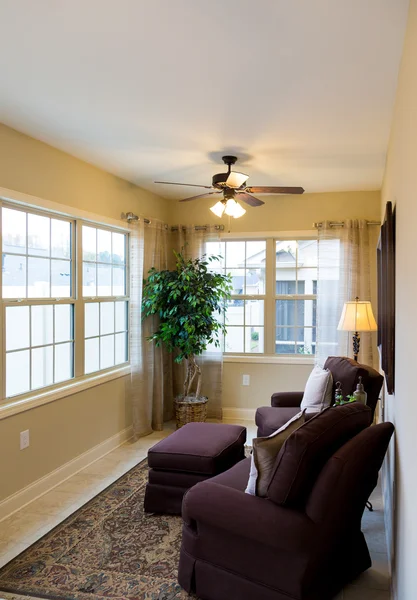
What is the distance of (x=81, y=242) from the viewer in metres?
4.12

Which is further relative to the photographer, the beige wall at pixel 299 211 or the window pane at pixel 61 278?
the beige wall at pixel 299 211

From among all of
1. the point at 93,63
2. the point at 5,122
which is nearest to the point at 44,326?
the point at 5,122

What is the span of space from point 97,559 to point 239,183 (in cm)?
275

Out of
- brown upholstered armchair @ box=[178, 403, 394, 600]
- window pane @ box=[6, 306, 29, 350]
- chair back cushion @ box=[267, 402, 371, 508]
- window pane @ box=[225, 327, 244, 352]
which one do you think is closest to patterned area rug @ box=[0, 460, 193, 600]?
brown upholstered armchair @ box=[178, 403, 394, 600]

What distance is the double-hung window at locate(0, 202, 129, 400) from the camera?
3.41 m

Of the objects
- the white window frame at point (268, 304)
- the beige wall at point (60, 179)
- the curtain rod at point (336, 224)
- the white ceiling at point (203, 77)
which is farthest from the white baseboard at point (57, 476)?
the curtain rod at point (336, 224)

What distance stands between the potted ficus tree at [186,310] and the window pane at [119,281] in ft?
0.75

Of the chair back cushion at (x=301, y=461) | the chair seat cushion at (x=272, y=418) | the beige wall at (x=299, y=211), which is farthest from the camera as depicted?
the beige wall at (x=299, y=211)

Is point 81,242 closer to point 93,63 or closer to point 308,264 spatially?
point 93,63

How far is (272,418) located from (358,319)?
1.17 metres

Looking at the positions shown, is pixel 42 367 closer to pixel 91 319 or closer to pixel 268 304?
pixel 91 319

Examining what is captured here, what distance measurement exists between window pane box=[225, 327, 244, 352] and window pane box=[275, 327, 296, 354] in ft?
1.39

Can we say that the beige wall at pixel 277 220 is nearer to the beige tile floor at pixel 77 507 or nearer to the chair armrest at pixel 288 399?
the chair armrest at pixel 288 399

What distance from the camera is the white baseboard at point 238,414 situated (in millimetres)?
5590
